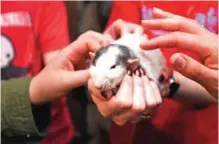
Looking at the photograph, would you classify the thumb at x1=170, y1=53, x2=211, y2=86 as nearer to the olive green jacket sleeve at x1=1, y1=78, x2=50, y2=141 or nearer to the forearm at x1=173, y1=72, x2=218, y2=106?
the forearm at x1=173, y1=72, x2=218, y2=106

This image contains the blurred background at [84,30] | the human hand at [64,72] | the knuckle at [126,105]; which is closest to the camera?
the knuckle at [126,105]

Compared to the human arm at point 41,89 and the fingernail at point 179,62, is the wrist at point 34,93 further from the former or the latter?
the fingernail at point 179,62

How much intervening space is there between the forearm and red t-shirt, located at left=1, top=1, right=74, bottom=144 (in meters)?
0.25

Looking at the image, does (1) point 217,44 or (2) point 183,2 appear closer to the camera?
(1) point 217,44

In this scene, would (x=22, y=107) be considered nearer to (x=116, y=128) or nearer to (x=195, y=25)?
(x=116, y=128)

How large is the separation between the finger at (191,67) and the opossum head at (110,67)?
0.04m

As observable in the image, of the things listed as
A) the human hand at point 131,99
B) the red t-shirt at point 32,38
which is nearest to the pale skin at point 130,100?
the human hand at point 131,99

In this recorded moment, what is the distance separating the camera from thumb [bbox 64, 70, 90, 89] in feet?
1.49

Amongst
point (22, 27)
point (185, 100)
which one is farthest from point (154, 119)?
point (22, 27)

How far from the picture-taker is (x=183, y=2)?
21.8 inches

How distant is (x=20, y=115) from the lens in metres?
0.53

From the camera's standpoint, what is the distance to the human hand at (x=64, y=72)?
48 centimetres

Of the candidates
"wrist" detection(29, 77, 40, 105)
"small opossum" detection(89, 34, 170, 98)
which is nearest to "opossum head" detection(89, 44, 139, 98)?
"small opossum" detection(89, 34, 170, 98)

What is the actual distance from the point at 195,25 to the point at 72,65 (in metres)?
0.18
